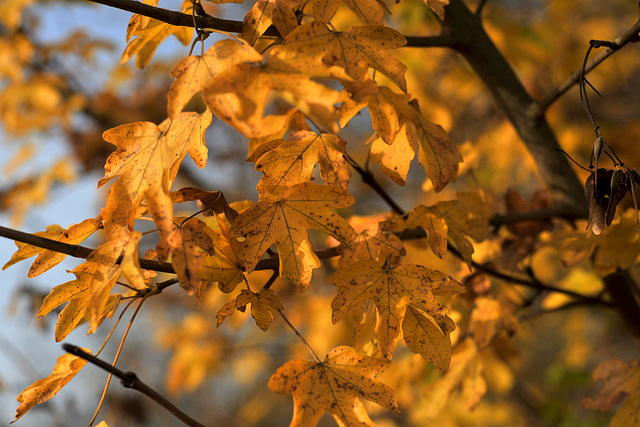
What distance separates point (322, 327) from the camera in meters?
2.45

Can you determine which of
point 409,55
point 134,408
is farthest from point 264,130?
point 134,408

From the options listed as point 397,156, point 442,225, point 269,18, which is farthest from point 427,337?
point 269,18

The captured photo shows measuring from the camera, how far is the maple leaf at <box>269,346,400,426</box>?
0.72 metres

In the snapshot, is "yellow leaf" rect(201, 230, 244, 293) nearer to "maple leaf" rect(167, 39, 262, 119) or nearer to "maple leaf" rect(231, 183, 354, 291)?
"maple leaf" rect(231, 183, 354, 291)

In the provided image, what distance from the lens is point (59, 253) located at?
760mm

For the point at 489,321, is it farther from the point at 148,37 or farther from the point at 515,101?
the point at 148,37

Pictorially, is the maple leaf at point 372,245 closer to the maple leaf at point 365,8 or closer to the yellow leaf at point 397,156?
the yellow leaf at point 397,156

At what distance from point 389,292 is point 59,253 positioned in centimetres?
50

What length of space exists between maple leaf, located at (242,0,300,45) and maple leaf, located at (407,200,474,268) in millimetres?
378

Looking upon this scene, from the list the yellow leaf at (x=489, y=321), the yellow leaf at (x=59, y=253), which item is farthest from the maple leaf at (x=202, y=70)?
the yellow leaf at (x=489, y=321)

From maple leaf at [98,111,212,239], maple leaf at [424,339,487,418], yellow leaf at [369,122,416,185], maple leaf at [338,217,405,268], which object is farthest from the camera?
maple leaf at [424,339,487,418]

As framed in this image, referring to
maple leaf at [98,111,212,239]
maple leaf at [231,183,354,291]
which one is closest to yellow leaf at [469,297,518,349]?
maple leaf at [231,183,354,291]

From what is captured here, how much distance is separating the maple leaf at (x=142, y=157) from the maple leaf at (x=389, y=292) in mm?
290

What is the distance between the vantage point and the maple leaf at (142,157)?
0.69 metres
